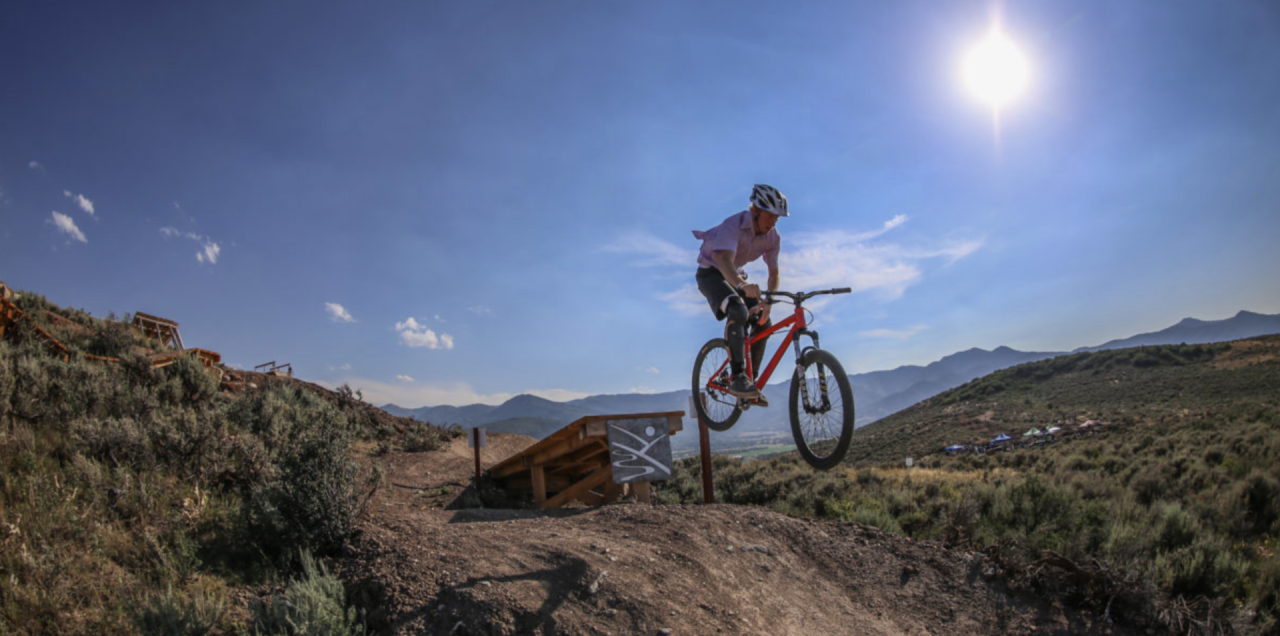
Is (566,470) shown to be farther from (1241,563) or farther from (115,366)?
(1241,563)

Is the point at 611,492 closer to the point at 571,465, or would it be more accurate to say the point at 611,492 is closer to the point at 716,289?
the point at 571,465

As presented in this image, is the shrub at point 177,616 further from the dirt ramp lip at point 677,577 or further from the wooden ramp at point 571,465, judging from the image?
the wooden ramp at point 571,465

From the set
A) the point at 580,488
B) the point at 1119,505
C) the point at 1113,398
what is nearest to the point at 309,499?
the point at 580,488

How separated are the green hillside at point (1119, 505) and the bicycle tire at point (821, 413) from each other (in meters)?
5.37

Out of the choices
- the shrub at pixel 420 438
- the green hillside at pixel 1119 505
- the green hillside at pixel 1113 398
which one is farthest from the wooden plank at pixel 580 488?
the green hillside at pixel 1113 398

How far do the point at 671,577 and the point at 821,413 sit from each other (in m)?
3.05

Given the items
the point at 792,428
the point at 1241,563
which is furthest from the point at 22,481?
the point at 1241,563

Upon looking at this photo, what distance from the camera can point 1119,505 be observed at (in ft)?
40.5

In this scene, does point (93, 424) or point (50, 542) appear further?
point (93, 424)

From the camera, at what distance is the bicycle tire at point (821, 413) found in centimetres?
469

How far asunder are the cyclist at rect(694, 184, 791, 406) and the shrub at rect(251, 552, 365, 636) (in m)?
4.14

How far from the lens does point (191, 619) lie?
4.86 m

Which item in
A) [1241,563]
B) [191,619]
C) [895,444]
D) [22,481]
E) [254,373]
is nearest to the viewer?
[191,619]

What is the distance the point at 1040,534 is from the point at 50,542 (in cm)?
1357
